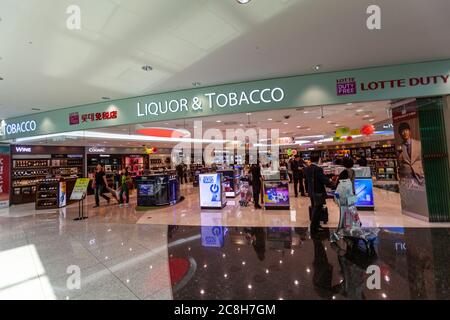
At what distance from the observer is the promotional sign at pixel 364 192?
19.6 feet

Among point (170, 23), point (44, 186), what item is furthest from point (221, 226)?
point (44, 186)

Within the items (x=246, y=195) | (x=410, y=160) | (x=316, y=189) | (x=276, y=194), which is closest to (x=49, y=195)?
(x=246, y=195)

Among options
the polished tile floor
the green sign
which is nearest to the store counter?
the polished tile floor

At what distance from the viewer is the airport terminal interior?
8.59 ft

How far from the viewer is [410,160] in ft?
16.5

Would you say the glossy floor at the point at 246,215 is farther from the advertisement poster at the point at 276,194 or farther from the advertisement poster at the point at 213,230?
the advertisement poster at the point at 276,194

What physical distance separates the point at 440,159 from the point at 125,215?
8259mm

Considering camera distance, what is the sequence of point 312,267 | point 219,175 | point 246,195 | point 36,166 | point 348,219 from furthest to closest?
point 36,166 → point 246,195 → point 219,175 → point 348,219 → point 312,267

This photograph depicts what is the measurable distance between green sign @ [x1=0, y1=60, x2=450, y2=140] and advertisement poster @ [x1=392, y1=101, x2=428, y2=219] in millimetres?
808

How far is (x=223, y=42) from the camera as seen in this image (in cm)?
327

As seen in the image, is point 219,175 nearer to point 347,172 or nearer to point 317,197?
point 317,197

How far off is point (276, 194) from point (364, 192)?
242cm

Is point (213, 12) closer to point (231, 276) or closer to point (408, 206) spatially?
point (231, 276)

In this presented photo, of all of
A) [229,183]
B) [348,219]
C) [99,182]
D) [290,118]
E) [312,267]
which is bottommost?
[312,267]
